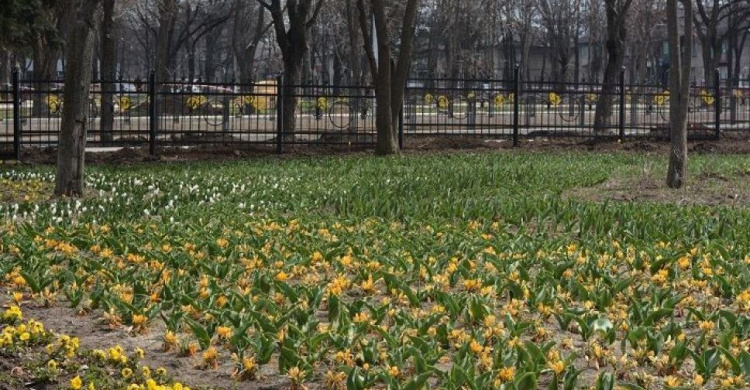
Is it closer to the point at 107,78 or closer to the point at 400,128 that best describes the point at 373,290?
the point at 400,128

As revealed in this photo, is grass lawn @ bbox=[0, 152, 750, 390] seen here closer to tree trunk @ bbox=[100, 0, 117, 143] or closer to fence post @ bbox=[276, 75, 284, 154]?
fence post @ bbox=[276, 75, 284, 154]

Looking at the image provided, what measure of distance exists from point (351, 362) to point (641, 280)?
258 cm

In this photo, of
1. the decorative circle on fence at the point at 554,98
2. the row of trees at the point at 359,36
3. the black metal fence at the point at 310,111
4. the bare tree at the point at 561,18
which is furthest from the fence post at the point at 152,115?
the bare tree at the point at 561,18

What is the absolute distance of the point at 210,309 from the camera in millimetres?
5695

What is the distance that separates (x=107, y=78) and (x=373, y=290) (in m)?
17.0

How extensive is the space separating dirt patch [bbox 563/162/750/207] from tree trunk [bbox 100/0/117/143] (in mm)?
9405

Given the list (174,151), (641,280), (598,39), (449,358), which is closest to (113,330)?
(449,358)

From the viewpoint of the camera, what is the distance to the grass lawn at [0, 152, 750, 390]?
472 cm

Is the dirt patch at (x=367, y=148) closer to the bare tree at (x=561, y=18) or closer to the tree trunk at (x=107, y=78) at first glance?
the tree trunk at (x=107, y=78)

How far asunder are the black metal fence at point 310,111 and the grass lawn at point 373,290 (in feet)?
28.7

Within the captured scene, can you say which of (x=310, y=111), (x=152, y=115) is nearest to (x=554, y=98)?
(x=310, y=111)

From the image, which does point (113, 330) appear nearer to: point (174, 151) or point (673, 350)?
point (673, 350)

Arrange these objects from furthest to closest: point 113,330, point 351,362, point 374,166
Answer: point 374,166
point 113,330
point 351,362

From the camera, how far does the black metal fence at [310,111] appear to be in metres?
20.3
